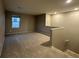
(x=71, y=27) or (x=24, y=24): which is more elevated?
(x=24, y=24)

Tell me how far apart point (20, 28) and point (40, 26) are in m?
2.16

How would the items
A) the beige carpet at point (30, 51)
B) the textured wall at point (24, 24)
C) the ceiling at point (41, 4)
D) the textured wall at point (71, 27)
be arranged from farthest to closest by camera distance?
1. the textured wall at point (24, 24)
2. the textured wall at point (71, 27)
3. the ceiling at point (41, 4)
4. the beige carpet at point (30, 51)

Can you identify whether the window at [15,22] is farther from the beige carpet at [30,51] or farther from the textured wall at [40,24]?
the beige carpet at [30,51]

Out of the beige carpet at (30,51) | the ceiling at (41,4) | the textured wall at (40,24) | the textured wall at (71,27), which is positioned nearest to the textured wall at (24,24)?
the textured wall at (40,24)

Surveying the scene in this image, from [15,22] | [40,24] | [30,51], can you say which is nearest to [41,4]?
[30,51]

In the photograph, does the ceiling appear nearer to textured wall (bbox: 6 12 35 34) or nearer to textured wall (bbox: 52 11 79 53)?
textured wall (bbox: 52 11 79 53)

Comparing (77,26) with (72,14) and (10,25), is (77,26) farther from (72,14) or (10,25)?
(10,25)

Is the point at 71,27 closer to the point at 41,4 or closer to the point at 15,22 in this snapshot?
the point at 41,4

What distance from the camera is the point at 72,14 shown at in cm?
640

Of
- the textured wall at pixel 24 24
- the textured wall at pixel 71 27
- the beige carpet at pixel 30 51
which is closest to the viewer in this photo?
the beige carpet at pixel 30 51

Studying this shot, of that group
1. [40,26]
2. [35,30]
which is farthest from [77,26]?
[35,30]

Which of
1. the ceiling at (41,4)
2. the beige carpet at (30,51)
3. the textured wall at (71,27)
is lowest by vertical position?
the beige carpet at (30,51)

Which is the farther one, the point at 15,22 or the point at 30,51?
the point at 15,22

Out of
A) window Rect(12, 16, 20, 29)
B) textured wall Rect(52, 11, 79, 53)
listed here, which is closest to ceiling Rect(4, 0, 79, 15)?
textured wall Rect(52, 11, 79, 53)
